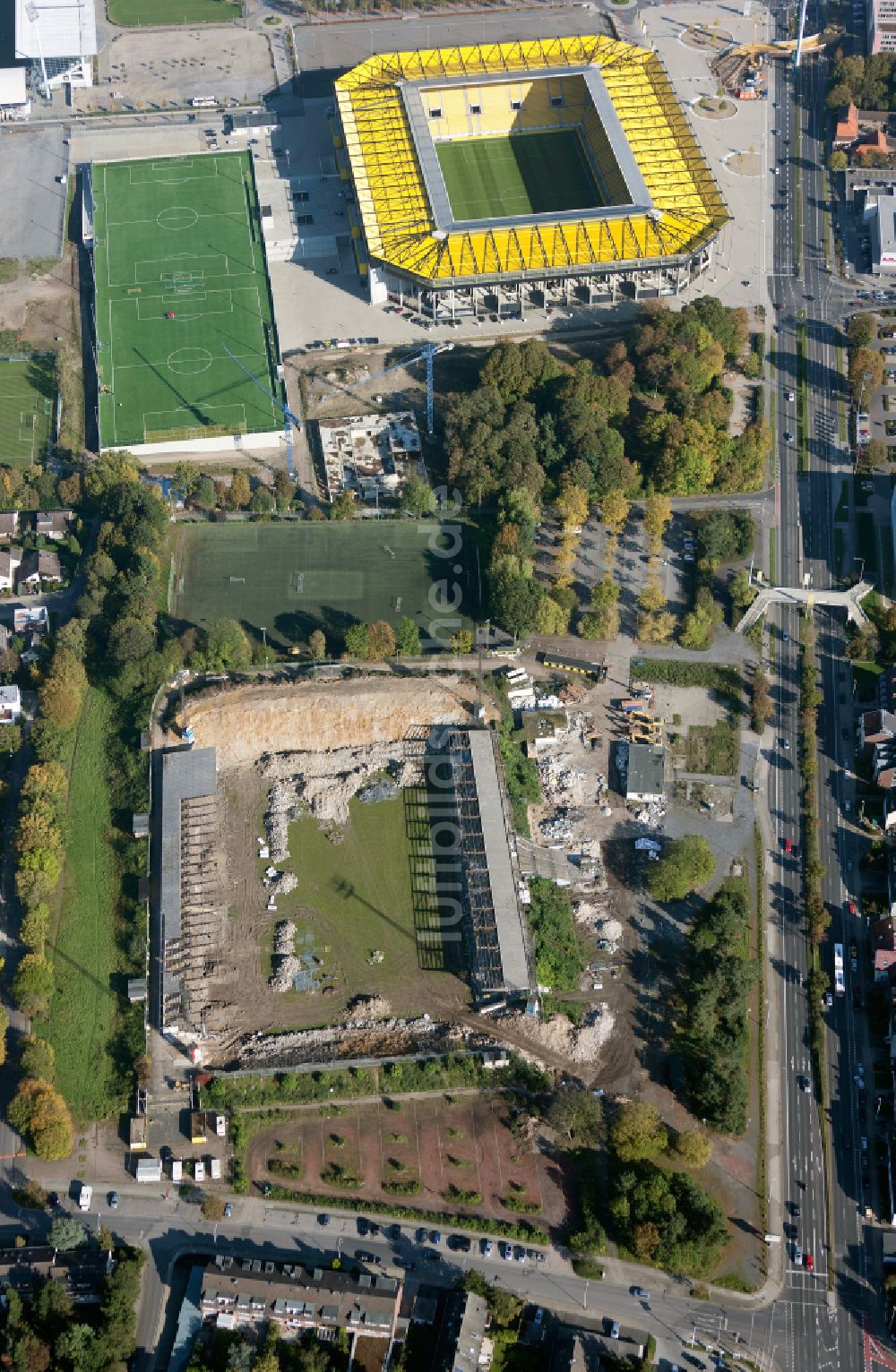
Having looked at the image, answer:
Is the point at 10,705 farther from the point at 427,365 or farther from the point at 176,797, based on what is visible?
the point at 427,365

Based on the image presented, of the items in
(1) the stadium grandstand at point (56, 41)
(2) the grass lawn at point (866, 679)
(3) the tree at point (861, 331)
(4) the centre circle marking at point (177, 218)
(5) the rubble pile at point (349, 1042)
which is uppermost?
(1) the stadium grandstand at point (56, 41)

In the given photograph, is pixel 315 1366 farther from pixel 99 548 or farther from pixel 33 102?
pixel 33 102

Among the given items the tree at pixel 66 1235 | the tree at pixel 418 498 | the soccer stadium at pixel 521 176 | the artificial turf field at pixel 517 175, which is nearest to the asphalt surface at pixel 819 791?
the soccer stadium at pixel 521 176

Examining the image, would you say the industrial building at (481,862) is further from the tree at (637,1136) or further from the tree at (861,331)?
the tree at (861,331)

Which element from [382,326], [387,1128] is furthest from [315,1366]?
[382,326]

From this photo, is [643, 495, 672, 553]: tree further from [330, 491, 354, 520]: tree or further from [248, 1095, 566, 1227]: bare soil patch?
[248, 1095, 566, 1227]: bare soil patch

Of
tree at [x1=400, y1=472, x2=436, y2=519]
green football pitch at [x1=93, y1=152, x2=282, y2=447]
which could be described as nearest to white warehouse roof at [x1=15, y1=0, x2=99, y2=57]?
green football pitch at [x1=93, y1=152, x2=282, y2=447]
